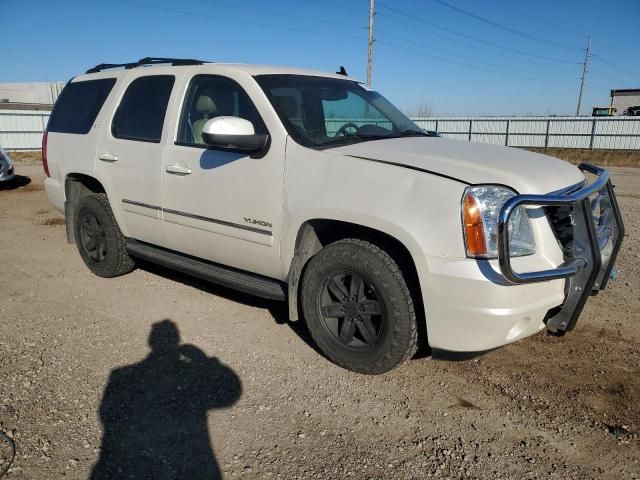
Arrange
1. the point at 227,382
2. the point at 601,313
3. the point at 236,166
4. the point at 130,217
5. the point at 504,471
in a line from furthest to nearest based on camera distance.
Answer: the point at 130,217 → the point at 601,313 → the point at 236,166 → the point at 227,382 → the point at 504,471

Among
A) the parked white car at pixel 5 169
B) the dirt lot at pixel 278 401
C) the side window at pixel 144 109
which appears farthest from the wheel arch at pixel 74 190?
the parked white car at pixel 5 169

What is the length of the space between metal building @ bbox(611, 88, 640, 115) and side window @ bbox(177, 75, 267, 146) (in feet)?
201

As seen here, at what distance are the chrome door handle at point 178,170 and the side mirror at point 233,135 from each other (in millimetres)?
619

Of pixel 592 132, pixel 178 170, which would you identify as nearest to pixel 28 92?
pixel 592 132

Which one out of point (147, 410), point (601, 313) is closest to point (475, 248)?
point (147, 410)

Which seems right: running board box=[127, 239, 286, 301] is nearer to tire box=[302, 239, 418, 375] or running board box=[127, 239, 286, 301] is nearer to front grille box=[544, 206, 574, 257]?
→ tire box=[302, 239, 418, 375]

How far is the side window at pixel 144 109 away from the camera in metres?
4.27

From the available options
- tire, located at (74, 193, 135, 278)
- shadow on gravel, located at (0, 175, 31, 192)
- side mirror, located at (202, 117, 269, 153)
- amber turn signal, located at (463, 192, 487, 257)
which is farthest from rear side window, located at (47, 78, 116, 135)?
shadow on gravel, located at (0, 175, 31, 192)

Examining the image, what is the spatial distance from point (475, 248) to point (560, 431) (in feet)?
3.62

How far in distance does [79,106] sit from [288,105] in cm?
272

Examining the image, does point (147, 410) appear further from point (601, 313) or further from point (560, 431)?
point (601, 313)

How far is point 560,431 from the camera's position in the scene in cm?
275

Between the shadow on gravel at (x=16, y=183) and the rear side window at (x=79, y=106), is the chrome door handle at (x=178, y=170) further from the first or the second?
the shadow on gravel at (x=16, y=183)

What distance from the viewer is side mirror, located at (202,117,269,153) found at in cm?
326
